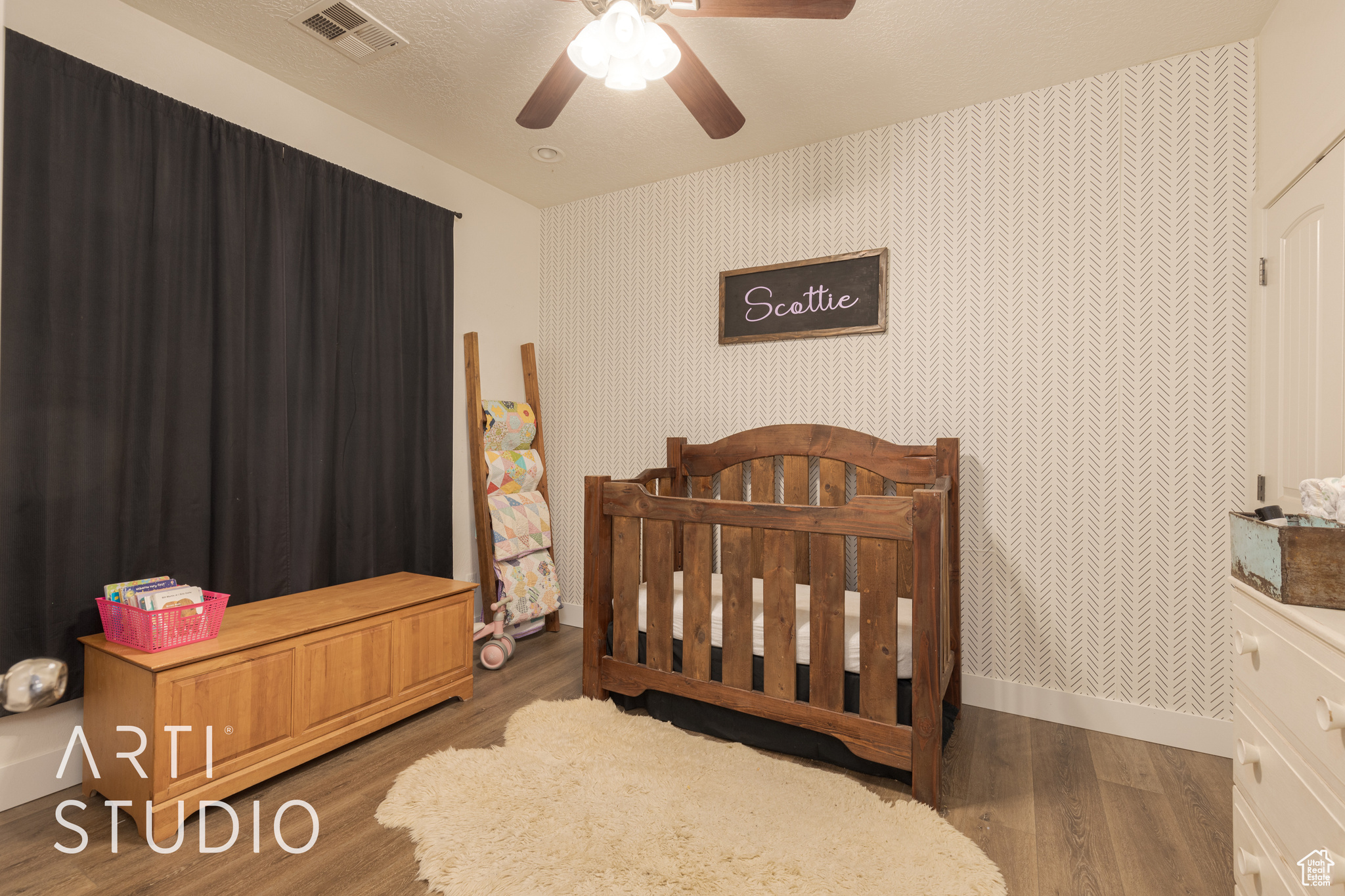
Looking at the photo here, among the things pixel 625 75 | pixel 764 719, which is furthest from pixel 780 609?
pixel 625 75

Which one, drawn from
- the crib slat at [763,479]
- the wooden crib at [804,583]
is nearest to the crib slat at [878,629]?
the wooden crib at [804,583]

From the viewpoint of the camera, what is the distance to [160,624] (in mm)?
1676

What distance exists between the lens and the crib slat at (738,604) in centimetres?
202

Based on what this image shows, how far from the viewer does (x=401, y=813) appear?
5.53ft

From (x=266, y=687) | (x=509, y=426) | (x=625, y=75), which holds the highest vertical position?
(x=625, y=75)

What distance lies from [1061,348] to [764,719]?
1.72m

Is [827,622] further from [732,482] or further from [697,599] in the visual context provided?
[732,482]

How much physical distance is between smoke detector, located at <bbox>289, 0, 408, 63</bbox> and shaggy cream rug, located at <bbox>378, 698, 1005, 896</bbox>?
2341mm

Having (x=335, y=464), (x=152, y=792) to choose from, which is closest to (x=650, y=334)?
(x=335, y=464)

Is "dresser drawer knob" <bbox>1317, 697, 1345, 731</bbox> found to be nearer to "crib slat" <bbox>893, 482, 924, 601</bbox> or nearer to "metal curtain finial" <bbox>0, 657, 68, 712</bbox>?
"crib slat" <bbox>893, 482, 924, 601</bbox>

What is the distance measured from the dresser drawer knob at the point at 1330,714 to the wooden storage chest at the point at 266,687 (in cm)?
226

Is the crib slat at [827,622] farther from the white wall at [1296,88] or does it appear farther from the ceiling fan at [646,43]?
the white wall at [1296,88]

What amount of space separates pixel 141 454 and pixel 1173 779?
335 cm

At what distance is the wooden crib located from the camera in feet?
5.78
